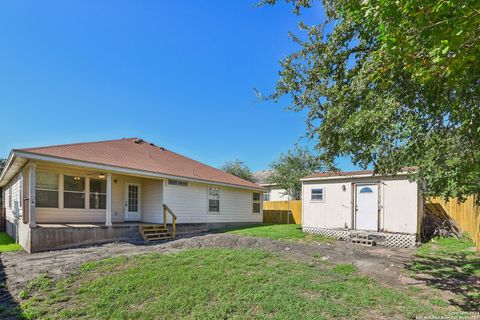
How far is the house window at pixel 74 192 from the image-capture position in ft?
37.4

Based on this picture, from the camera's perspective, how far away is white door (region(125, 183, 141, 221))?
1328 centimetres

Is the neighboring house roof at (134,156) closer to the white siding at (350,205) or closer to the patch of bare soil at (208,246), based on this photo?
the patch of bare soil at (208,246)

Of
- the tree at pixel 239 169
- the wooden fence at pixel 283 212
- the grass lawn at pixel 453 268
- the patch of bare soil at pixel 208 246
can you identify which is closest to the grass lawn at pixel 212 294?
the patch of bare soil at pixel 208 246

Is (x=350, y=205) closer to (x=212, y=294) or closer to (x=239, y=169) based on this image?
(x=212, y=294)

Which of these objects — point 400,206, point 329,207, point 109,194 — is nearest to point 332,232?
point 329,207

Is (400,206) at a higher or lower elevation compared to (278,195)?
higher

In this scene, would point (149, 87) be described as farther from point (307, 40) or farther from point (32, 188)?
point (307, 40)

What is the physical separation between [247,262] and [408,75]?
16.6 ft

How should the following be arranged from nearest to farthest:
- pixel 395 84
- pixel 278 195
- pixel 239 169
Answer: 1. pixel 395 84
2. pixel 278 195
3. pixel 239 169

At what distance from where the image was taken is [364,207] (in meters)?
12.3

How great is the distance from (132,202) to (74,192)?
259 centimetres

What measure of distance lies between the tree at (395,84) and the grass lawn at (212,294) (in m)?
2.44

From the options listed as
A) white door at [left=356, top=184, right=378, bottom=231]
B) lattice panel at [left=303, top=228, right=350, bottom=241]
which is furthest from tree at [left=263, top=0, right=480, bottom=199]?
lattice panel at [left=303, top=228, right=350, bottom=241]

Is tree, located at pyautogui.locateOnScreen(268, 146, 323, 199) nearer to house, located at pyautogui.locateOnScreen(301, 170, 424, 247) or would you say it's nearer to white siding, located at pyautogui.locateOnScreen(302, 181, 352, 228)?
Answer: white siding, located at pyautogui.locateOnScreen(302, 181, 352, 228)
